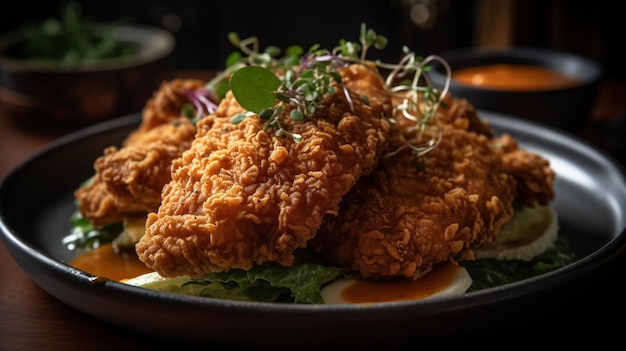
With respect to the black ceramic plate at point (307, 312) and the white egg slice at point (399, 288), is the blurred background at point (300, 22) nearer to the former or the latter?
the white egg slice at point (399, 288)

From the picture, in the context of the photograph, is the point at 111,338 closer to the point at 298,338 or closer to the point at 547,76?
the point at 298,338

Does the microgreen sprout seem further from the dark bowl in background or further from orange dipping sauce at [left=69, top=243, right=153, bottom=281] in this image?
the dark bowl in background

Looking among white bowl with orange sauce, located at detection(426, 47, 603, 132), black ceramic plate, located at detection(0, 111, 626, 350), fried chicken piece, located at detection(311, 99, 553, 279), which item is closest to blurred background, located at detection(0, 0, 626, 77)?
white bowl with orange sauce, located at detection(426, 47, 603, 132)

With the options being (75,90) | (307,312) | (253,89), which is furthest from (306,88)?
(75,90)

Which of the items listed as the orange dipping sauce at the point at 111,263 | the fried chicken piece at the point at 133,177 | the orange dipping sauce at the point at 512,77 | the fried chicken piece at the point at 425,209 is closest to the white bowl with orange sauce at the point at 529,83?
the orange dipping sauce at the point at 512,77

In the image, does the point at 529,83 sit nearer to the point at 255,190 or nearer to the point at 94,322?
the point at 255,190

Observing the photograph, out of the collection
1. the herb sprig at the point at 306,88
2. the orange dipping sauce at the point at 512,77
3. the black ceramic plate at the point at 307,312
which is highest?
the herb sprig at the point at 306,88
